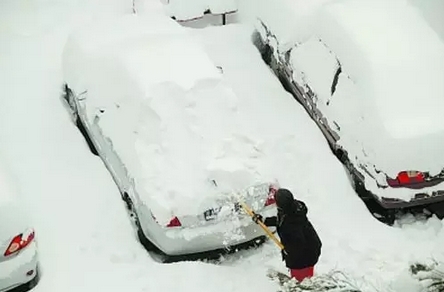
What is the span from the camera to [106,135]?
10.1m

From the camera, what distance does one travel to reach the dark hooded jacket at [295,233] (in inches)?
328

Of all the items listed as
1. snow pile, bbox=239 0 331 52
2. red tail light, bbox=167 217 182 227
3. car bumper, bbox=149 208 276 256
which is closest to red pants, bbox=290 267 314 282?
car bumper, bbox=149 208 276 256

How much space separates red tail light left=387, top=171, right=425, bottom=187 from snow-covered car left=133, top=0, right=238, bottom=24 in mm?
4863

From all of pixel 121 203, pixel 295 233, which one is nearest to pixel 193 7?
pixel 121 203

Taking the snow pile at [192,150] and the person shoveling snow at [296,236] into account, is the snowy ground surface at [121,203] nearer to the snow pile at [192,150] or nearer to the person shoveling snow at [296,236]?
the person shoveling snow at [296,236]

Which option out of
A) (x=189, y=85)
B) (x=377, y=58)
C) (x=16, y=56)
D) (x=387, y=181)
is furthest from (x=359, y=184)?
(x=16, y=56)

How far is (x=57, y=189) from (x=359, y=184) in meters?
3.44

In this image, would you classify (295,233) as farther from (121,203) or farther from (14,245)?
(14,245)

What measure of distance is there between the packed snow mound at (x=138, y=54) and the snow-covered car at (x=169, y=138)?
0.05 ft

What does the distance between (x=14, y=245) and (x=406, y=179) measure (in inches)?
165

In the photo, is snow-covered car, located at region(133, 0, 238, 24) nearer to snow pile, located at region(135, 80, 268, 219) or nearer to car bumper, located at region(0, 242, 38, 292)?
snow pile, located at region(135, 80, 268, 219)

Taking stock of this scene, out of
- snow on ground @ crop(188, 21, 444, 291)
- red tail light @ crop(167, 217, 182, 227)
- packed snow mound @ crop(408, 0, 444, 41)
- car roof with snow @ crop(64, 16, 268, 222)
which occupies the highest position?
car roof with snow @ crop(64, 16, 268, 222)

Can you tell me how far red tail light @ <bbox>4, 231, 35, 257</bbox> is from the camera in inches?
335

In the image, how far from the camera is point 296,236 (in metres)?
8.39
